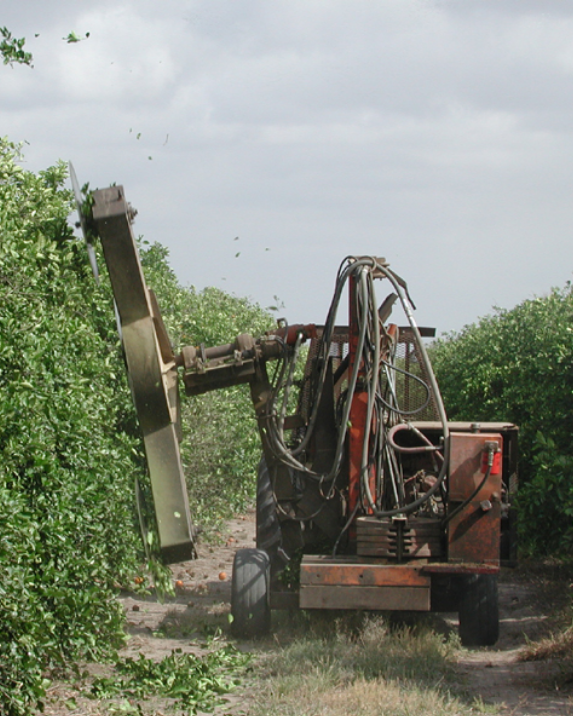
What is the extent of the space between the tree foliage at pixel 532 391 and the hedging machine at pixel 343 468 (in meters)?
0.51

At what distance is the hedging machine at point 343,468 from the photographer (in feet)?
23.3

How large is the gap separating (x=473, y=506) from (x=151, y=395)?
2.76 metres

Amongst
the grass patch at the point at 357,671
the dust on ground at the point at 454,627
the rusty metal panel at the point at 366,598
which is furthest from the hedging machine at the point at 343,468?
the dust on ground at the point at 454,627

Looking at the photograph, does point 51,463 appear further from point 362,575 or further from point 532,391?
point 532,391

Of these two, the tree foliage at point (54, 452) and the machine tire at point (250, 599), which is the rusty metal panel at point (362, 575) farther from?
the tree foliage at point (54, 452)

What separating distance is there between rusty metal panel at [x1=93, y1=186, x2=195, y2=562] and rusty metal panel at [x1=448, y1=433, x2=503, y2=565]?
2165 mm

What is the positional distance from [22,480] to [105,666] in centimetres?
242

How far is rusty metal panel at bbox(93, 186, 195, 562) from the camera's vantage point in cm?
694

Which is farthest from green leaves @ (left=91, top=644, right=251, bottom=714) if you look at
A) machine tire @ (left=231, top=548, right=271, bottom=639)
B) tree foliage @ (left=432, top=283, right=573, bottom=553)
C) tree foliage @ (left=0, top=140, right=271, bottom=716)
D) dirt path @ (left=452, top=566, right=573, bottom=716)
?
tree foliage @ (left=432, top=283, right=573, bottom=553)

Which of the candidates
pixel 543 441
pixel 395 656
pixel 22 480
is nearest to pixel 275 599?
pixel 395 656

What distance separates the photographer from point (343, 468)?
8.78 metres

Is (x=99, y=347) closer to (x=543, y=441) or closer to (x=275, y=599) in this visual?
(x=275, y=599)

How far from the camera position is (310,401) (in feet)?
30.0

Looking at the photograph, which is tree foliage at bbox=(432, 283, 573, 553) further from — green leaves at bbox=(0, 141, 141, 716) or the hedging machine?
green leaves at bbox=(0, 141, 141, 716)
